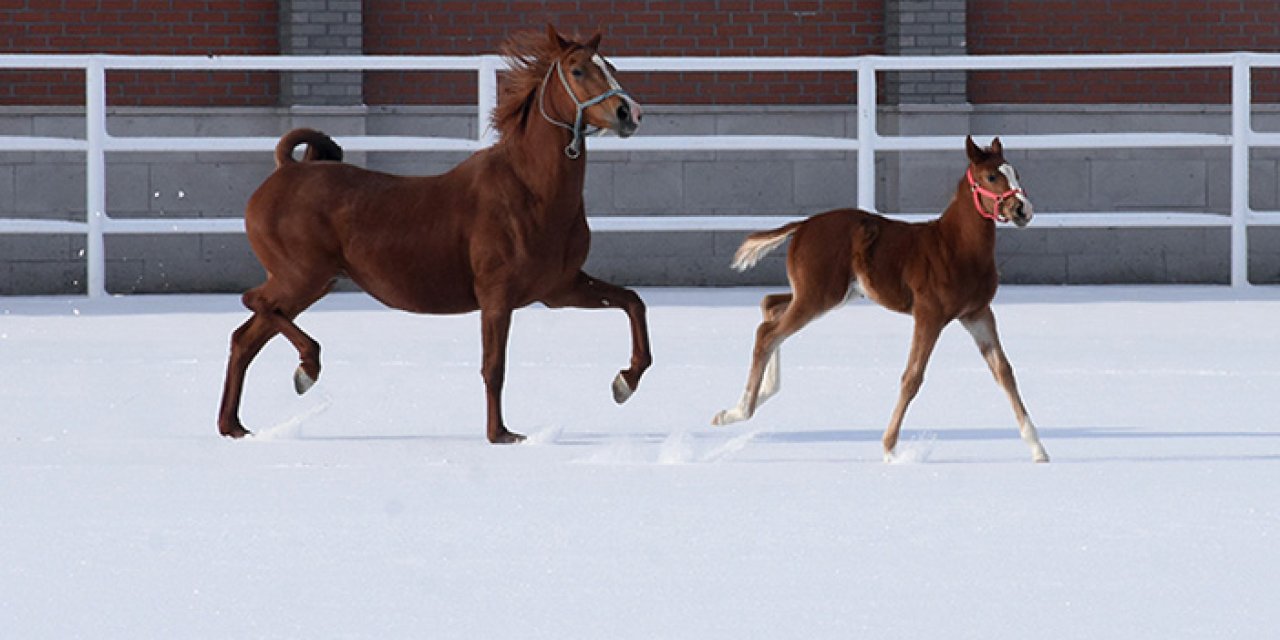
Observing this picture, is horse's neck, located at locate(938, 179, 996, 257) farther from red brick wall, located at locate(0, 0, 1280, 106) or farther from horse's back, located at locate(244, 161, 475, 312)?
red brick wall, located at locate(0, 0, 1280, 106)

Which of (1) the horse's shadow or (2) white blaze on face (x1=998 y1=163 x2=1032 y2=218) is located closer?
(2) white blaze on face (x1=998 y1=163 x2=1032 y2=218)

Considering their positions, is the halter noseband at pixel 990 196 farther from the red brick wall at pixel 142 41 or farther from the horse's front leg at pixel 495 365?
the red brick wall at pixel 142 41

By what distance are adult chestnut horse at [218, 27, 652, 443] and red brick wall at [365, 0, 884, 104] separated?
30.2 feet

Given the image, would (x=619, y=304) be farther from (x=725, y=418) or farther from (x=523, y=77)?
(x=523, y=77)

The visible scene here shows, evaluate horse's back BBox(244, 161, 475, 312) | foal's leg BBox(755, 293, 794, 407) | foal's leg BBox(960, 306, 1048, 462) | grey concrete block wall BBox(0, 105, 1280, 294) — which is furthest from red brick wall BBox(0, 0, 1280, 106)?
foal's leg BBox(960, 306, 1048, 462)

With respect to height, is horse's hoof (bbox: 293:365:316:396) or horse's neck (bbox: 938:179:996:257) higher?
horse's neck (bbox: 938:179:996:257)

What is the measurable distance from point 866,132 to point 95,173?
189 inches

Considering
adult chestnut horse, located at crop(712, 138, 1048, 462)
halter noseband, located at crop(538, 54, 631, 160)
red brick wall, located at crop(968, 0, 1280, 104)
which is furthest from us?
red brick wall, located at crop(968, 0, 1280, 104)

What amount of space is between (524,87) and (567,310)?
18.9 ft

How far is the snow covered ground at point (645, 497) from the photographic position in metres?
4.73

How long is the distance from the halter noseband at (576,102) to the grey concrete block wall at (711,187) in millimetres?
8970

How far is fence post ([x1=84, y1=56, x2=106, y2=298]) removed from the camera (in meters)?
14.9

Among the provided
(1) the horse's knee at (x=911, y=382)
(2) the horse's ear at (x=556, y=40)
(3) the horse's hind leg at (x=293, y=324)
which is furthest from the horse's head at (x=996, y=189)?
(3) the horse's hind leg at (x=293, y=324)

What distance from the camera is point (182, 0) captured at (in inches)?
655
